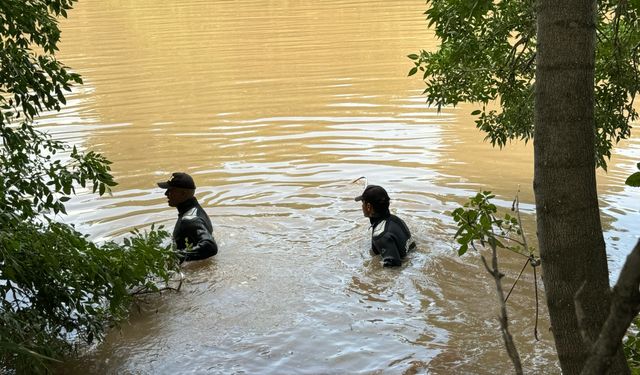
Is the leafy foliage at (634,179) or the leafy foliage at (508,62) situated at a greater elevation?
the leafy foliage at (508,62)

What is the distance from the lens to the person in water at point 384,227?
7941 mm

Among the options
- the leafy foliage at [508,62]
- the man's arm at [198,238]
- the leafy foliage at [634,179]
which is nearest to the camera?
the leafy foliage at [634,179]

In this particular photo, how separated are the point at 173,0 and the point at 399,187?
25467 mm

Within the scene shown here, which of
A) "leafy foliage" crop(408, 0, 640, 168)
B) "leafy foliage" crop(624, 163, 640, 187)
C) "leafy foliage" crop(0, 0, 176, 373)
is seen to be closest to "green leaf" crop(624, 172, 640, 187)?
"leafy foliage" crop(624, 163, 640, 187)

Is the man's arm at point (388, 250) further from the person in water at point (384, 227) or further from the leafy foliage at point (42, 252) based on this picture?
the leafy foliage at point (42, 252)

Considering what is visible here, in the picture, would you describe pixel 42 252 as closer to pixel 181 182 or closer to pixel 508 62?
pixel 508 62

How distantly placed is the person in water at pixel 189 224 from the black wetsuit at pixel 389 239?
1.68 meters

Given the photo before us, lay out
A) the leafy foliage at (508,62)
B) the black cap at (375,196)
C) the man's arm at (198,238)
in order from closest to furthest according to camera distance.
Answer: the leafy foliage at (508,62) → the black cap at (375,196) → the man's arm at (198,238)

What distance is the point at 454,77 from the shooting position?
681cm

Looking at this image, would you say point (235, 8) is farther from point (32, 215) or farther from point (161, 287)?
point (32, 215)

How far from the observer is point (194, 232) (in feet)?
27.3

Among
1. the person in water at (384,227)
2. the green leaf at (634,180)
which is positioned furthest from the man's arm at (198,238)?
the green leaf at (634,180)

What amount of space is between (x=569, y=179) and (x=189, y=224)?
6189 millimetres

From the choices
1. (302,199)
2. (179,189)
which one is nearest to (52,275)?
(179,189)
